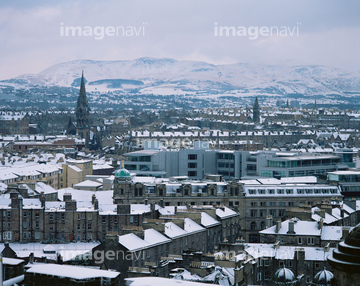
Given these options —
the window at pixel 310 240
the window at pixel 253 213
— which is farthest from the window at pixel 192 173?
the window at pixel 310 240

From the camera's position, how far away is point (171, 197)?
70.1 metres

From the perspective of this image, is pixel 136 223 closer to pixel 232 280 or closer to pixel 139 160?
pixel 232 280

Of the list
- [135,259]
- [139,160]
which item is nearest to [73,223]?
[135,259]

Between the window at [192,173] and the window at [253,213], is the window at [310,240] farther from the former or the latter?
the window at [192,173]

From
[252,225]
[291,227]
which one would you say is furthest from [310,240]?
[252,225]

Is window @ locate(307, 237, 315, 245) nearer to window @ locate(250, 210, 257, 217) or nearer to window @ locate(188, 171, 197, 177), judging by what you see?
window @ locate(250, 210, 257, 217)

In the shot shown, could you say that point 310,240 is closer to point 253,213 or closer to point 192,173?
point 253,213

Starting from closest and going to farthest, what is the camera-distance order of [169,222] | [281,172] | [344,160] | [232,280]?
[232,280], [169,222], [281,172], [344,160]

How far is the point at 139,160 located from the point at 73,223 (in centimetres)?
3133

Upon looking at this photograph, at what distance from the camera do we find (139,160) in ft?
303

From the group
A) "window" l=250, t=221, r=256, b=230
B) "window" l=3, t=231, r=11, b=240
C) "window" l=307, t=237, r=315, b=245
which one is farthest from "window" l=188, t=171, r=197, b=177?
"window" l=307, t=237, r=315, b=245

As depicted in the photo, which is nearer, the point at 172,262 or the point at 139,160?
the point at 172,262

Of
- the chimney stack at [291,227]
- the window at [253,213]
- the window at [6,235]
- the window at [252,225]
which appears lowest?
the window at [252,225]

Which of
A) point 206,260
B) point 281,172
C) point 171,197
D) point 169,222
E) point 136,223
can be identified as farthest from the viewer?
point 281,172
